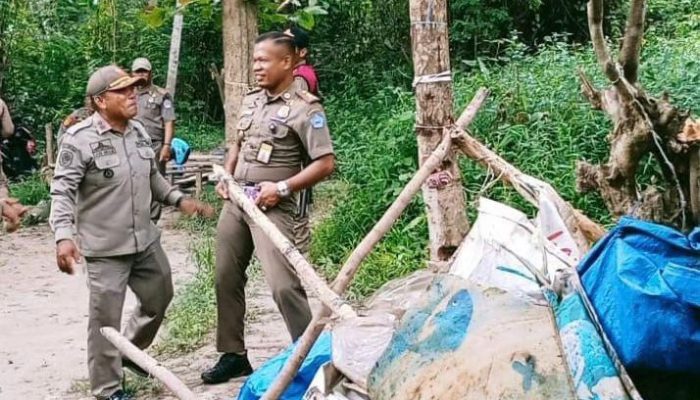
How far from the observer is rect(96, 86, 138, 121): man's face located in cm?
466

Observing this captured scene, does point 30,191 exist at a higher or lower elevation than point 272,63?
lower

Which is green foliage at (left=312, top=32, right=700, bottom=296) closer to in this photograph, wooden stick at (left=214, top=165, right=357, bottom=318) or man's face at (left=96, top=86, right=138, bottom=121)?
man's face at (left=96, top=86, right=138, bottom=121)

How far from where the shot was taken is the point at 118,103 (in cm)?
467

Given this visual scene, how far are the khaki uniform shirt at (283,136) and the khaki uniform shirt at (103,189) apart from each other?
54 centimetres

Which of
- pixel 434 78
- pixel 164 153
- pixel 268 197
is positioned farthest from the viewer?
pixel 164 153

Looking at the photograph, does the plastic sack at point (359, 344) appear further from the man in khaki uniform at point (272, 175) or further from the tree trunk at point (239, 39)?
the tree trunk at point (239, 39)

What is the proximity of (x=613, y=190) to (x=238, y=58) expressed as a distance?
13.6ft

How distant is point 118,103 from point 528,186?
2.14m

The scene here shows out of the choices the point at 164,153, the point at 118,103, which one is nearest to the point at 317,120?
the point at 118,103

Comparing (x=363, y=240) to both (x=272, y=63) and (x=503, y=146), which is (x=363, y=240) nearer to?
(x=272, y=63)

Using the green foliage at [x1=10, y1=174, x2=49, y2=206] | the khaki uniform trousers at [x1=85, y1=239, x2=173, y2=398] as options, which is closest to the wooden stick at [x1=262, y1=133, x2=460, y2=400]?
the khaki uniform trousers at [x1=85, y1=239, x2=173, y2=398]

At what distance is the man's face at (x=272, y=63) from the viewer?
4.55 m

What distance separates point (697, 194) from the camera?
3607 mm

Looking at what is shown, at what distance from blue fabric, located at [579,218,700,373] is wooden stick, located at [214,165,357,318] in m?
0.89
